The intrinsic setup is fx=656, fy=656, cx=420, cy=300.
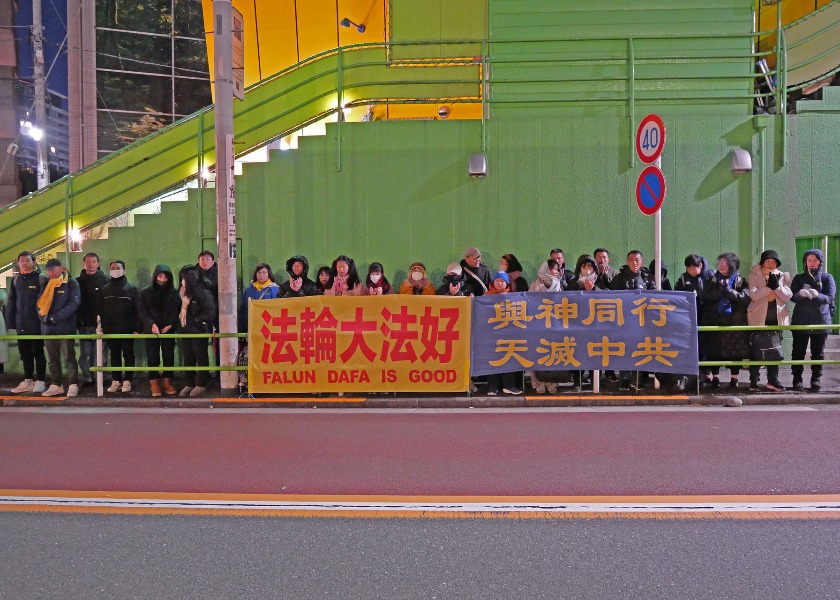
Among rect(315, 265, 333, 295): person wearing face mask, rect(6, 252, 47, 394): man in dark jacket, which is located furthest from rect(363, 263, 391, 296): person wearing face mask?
rect(6, 252, 47, 394): man in dark jacket

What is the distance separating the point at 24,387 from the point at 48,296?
149 centimetres

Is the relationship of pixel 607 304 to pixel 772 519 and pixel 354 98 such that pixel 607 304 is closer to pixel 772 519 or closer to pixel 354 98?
pixel 772 519

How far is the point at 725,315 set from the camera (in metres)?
9.41

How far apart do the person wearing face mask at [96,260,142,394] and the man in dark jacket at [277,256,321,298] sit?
2.22m

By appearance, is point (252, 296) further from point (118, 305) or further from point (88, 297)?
point (88, 297)

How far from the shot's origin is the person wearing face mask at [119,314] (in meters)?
9.89

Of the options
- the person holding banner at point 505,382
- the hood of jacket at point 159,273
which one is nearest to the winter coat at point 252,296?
the hood of jacket at point 159,273

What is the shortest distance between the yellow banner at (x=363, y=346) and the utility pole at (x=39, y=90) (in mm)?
15969

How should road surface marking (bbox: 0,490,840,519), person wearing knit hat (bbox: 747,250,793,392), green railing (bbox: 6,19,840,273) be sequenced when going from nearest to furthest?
road surface marking (bbox: 0,490,840,519)
person wearing knit hat (bbox: 747,250,793,392)
green railing (bbox: 6,19,840,273)

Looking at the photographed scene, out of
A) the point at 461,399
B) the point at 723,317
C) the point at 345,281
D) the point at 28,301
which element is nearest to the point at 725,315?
the point at 723,317

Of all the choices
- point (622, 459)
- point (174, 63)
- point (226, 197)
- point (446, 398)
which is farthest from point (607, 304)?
point (174, 63)

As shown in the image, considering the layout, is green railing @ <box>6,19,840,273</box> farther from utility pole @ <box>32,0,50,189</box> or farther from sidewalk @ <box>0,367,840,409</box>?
utility pole @ <box>32,0,50,189</box>

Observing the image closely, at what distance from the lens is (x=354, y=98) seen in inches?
499

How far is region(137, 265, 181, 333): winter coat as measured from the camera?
977 cm
